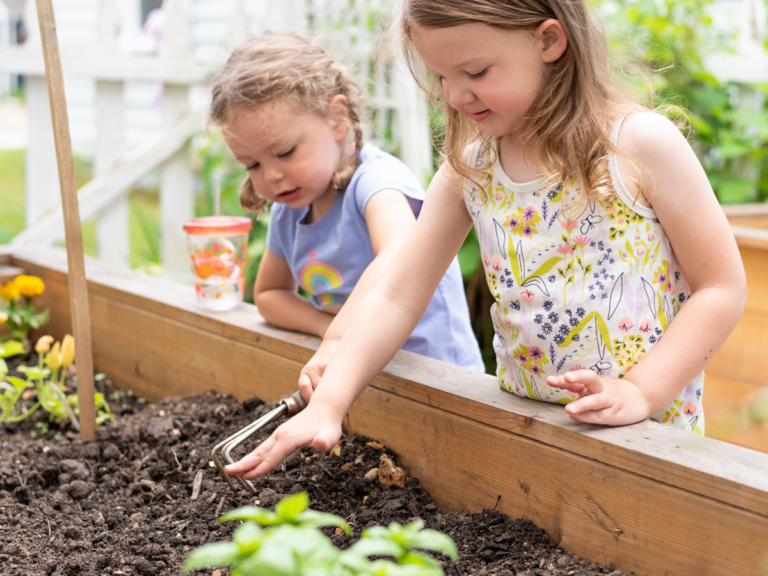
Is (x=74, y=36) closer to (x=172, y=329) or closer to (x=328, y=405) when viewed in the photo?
(x=172, y=329)

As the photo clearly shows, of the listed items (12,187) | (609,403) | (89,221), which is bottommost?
(12,187)

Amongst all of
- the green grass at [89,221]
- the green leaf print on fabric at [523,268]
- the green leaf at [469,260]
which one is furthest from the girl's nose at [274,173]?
the green grass at [89,221]

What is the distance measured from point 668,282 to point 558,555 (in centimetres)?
47

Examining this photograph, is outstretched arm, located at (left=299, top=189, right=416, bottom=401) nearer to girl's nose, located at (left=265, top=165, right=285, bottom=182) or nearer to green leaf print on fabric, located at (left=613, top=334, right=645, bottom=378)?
girl's nose, located at (left=265, top=165, right=285, bottom=182)

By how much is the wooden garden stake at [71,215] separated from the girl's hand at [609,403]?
1.03 metres

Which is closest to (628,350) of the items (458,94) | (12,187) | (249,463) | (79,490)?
(458,94)

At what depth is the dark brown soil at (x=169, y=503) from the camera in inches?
42.4

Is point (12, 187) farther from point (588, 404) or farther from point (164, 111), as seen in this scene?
point (588, 404)

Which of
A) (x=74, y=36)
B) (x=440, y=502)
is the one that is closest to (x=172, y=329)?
(x=440, y=502)

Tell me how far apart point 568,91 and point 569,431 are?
1.70 ft

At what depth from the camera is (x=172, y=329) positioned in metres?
1.88

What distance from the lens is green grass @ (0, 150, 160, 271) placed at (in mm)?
3598

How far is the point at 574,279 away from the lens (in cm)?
115

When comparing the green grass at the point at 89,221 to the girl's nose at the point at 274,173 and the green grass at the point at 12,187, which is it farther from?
the girl's nose at the point at 274,173
